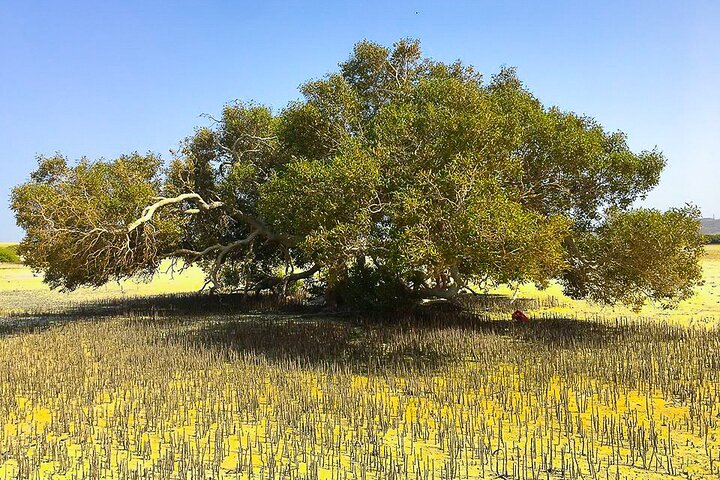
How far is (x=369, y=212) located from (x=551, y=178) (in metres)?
5.65

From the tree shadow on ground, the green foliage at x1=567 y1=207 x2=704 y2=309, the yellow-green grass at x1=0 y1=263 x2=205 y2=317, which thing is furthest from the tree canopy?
the yellow-green grass at x1=0 y1=263 x2=205 y2=317

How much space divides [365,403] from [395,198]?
15.4 ft

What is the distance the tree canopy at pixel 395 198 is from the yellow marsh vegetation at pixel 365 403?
72.8 inches

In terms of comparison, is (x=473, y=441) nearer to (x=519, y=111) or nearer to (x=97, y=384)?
(x=97, y=384)

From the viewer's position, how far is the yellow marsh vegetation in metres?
6.52

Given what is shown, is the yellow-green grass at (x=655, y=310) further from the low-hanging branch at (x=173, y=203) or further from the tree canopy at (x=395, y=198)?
the low-hanging branch at (x=173, y=203)

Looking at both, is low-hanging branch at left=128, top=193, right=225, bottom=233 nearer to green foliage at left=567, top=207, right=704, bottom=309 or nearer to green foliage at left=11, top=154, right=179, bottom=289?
green foliage at left=11, top=154, right=179, bottom=289

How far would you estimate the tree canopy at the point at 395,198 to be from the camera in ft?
37.3

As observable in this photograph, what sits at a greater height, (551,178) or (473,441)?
(551,178)

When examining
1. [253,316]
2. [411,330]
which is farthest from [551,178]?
[253,316]

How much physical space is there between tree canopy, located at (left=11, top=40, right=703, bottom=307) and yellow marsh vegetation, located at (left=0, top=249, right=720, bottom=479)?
1.85 meters

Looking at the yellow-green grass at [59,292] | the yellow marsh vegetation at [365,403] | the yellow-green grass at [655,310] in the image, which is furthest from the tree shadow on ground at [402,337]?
the yellow-green grass at [59,292]

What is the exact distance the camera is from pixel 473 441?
23.3ft

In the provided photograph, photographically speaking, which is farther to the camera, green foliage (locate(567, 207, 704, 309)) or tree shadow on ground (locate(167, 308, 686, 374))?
green foliage (locate(567, 207, 704, 309))
